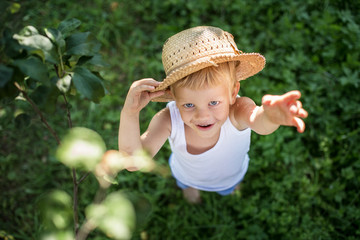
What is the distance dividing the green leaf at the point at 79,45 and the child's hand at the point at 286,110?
0.77 meters

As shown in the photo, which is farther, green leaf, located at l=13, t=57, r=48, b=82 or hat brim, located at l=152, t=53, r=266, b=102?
hat brim, located at l=152, t=53, r=266, b=102

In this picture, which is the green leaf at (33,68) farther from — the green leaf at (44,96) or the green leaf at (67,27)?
the green leaf at (67,27)

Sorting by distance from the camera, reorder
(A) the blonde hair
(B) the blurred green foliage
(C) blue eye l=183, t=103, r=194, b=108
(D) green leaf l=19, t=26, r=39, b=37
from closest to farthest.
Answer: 1. (D) green leaf l=19, t=26, r=39, b=37
2. (A) the blonde hair
3. (C) blue eye l=183, t=103, r=194, b=108
4. (B) the blurred green foliage

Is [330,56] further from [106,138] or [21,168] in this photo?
[21,168]

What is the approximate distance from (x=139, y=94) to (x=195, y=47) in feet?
1.29

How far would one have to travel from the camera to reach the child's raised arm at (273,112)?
117 cm

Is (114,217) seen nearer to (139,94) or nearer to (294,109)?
(294,109)

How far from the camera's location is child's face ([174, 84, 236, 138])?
4.92 ft

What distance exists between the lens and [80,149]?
74 cm

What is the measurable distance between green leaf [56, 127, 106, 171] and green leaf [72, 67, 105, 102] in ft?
1.24

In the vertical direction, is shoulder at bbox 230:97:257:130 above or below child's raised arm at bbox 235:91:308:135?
below

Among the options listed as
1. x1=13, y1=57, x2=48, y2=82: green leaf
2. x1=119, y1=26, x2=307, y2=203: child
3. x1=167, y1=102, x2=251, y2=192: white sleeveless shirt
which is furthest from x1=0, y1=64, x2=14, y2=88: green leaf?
x1=167, y1=102, x2=251, y2=192: white sleeveless shirt

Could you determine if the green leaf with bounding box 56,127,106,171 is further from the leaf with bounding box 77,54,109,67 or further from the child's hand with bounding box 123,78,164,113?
the child's hand with bounding box 123,78,164,113

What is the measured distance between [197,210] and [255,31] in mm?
2061
